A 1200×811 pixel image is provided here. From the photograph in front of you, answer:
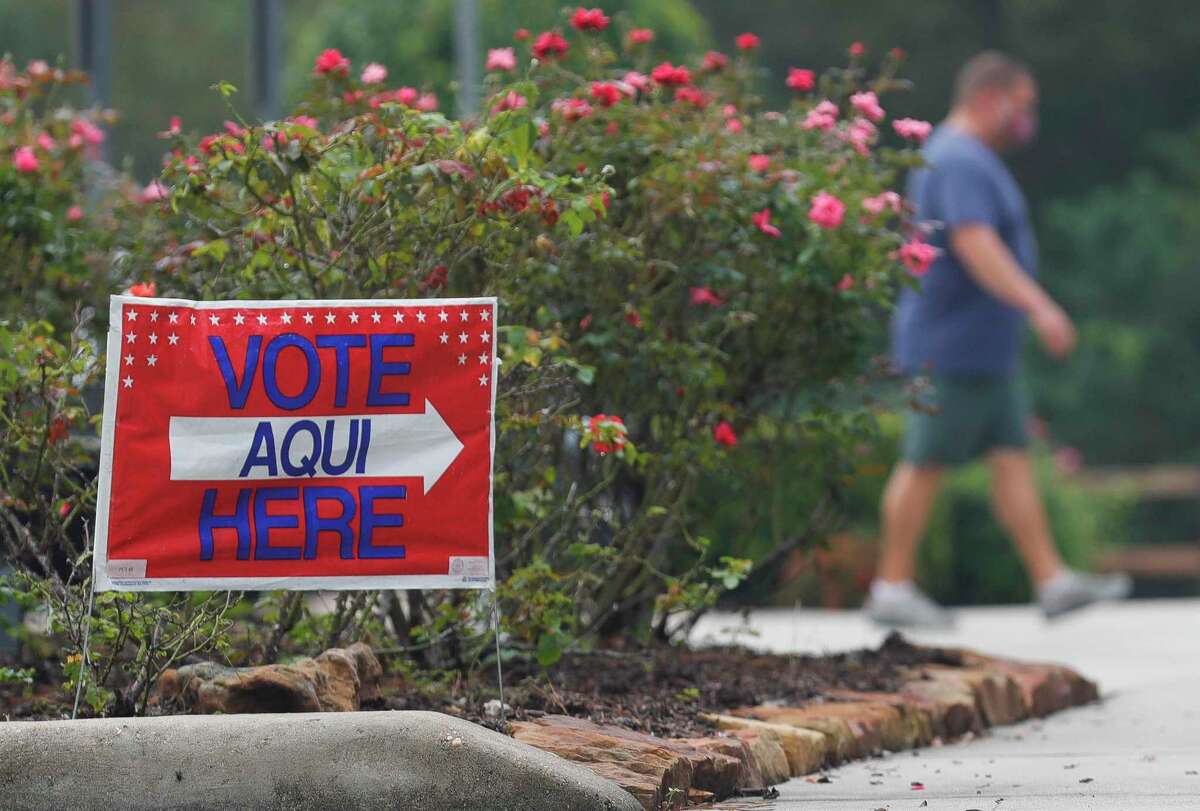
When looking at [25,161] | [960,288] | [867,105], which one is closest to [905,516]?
[960,288]

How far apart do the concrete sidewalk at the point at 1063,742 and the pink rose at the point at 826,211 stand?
1.15 m

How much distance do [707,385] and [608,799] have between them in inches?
80.6

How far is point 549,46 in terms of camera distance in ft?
20.1

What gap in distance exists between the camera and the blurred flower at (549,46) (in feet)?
20.1

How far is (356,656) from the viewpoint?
16.9 ft

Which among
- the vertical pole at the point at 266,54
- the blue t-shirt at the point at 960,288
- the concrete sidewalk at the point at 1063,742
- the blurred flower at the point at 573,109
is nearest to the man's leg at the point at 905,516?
the concrete sidewalk at the point at 1063,742

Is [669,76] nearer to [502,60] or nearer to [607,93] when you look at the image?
[607,93]

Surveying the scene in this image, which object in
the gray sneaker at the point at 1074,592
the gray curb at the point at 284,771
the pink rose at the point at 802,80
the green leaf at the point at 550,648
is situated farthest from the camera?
the gray sneaker at the point at 1074,592

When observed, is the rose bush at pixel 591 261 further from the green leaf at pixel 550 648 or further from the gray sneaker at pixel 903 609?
the gray sneaker at pixel 903 609

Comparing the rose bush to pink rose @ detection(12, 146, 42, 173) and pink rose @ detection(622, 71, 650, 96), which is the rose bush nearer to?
pink rose @ detection(622, 71, 650, 96)

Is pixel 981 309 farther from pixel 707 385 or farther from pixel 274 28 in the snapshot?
pixel 274 28

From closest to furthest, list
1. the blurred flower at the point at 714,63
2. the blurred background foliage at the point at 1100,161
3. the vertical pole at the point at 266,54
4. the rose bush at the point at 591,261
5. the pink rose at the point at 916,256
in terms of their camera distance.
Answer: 1. the rose bush at the point at 591,261
2. the pink rose at the point at 916,256
3. the blurred flower at the point at 714,63
4. the vertical pole at the point at 266,54
5. the blurred background foliage at the point at 1100,161

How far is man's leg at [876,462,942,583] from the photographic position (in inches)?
339

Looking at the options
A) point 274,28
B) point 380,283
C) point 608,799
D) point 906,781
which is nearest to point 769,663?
point 906,781
